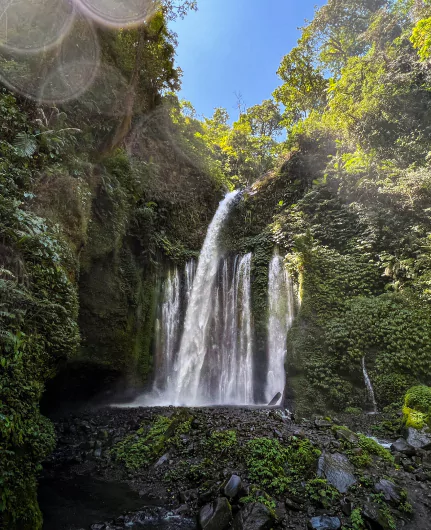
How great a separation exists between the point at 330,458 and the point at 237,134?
24.2 m

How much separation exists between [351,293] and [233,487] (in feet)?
26.3

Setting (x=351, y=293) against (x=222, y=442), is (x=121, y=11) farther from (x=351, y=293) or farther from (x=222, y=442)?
(x=222, y=442)

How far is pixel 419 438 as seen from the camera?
588 cm

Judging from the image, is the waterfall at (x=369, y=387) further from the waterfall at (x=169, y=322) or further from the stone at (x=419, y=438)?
the waterfall at (x=169, y=322)

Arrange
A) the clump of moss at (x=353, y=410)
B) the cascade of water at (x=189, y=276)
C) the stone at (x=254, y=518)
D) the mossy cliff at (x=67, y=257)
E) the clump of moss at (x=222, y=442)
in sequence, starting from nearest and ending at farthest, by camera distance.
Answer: the stone at (x=254, y=518) → the mossy cliff at (x=67, y=257) → the clump of moss at (x=222, y=442) → the clump of moss at (x=353, y=410) → the cascade of water at (x=189, y=276)

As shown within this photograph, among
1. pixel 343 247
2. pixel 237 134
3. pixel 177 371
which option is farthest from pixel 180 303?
pixel 237 134

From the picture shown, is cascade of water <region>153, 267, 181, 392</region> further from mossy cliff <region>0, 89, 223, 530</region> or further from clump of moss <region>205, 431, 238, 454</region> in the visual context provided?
clump of moss <region>205, 431, 238, 454</region>

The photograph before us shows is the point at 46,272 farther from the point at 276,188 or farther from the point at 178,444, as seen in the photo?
the point at 276,188

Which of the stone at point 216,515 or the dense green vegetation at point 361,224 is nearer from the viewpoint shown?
the stone at point 216,515

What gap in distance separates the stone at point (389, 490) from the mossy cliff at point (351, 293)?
419 centimetres

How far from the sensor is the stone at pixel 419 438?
5.69 m

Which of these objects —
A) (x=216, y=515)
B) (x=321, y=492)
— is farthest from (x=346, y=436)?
(x=216, y=515)

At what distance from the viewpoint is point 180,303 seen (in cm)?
1379

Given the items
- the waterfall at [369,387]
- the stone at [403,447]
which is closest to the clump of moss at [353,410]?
the waterfall at [369,387]
